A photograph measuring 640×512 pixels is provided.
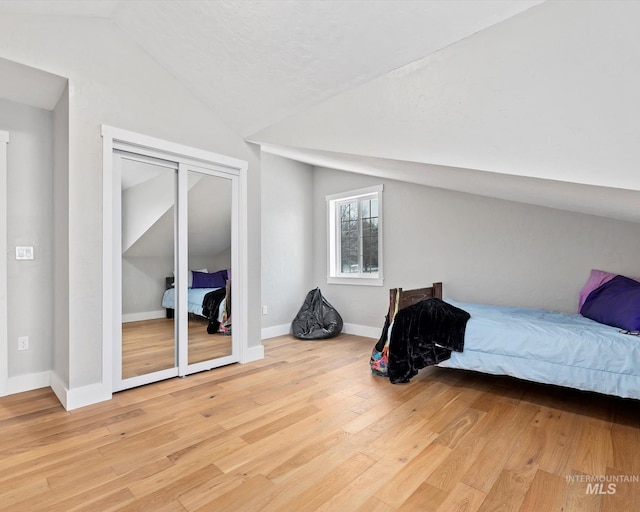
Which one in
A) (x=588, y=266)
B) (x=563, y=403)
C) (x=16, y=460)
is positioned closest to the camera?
(x=16, y=460)

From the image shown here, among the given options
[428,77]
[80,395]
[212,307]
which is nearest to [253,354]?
[212,307]

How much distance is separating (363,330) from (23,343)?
11.9ft

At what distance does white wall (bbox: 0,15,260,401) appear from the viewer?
237 centimetres

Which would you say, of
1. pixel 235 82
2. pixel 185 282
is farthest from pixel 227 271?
pixel 235 82

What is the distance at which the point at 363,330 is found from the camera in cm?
477

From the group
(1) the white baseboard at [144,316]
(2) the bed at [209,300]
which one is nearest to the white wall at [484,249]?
(2) the bed at [209,300]

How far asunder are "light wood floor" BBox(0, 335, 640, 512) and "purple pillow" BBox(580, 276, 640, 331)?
62 cm

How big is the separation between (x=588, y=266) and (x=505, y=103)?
8.09 ft

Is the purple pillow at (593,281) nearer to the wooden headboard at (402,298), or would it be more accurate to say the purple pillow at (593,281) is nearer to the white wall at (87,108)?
the wooden headboard at (402,298)

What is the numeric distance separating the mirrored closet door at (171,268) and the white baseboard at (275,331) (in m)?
1.11

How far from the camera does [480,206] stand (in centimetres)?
378

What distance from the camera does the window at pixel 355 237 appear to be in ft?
15.4

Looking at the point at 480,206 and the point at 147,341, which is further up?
→ the point at 480,206

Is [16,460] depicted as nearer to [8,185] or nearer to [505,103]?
[8,185]
